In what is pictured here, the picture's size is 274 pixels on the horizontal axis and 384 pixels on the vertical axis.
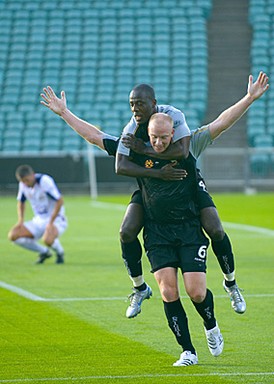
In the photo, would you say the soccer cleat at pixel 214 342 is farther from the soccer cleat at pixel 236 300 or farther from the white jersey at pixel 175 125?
the white jersey at pixel 175 125

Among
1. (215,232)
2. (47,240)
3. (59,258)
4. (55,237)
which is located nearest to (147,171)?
(215,232)

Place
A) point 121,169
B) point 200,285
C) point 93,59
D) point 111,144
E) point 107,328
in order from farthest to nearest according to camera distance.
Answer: point 93,59 → point 107,328 → point 111,144 → point 121,169 → point 200,285

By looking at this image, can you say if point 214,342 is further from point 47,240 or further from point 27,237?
point 27,237

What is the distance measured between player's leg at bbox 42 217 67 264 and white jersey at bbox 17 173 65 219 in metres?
0.24

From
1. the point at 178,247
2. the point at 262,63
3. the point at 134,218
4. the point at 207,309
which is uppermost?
the point at 134,218

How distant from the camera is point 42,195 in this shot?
16922 mm

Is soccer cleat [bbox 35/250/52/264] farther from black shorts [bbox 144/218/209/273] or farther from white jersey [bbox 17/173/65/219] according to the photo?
black shorts [bbox 144/218/209/273]

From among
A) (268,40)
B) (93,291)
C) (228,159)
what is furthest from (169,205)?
(268,40)

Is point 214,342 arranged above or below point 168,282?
below

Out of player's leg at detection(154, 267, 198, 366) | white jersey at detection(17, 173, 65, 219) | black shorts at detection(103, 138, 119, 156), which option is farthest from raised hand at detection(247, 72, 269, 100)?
white jersey at detection(17, 173, 65, 219)

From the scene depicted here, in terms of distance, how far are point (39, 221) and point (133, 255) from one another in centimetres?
839

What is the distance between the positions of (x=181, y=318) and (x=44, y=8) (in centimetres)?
3556

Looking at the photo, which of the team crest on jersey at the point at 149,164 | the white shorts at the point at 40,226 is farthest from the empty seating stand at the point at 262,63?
the team crest on jersey at the point at 149,164

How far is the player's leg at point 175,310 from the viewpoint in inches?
318
